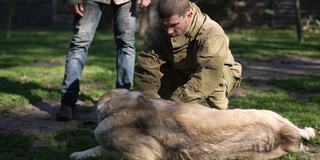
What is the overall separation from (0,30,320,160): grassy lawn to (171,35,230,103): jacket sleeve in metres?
0.75

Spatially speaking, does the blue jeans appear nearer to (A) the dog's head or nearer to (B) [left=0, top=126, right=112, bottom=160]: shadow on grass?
(B) [left=0, top=126, right=112, bottom=160]: shadow on grass

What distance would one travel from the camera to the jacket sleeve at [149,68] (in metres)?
4.70

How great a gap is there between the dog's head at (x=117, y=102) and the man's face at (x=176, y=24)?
0.59 m

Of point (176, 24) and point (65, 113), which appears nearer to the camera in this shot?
point (176, 24)

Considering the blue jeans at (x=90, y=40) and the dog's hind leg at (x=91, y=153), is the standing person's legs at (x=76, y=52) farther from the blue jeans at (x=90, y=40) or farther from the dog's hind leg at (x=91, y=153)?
the dog's hind leg at (x=91, y=153)

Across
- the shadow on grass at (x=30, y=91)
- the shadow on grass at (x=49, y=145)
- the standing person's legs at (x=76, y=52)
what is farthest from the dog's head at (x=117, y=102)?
the shadow on grass at (x=30, y=91)

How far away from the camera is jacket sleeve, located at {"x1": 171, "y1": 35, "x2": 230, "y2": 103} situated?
4.01 m

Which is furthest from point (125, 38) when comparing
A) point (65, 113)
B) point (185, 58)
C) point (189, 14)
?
point (189, 14)

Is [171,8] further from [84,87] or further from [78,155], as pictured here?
[84,87]

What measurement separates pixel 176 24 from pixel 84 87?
12.1 feet

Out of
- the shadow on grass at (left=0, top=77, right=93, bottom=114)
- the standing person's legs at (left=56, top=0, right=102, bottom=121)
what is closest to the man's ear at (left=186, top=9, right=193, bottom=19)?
the standing person's legs at (left=56, top=0, right=102, bottom=121)

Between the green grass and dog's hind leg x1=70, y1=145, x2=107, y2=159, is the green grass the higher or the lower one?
the lower one

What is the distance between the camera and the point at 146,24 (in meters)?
16.7

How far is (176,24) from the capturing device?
13.4ft
